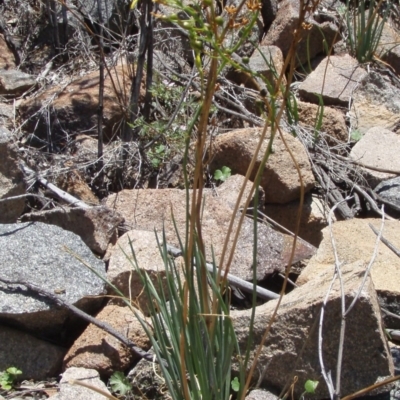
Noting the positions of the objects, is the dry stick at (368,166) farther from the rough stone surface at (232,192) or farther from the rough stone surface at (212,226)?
the rough stone surface at (212,226)

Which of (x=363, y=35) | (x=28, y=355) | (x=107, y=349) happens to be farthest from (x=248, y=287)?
(x=363, y=35)

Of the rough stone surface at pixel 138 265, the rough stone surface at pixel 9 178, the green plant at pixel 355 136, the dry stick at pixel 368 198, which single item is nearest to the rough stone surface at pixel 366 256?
the dry stick at pixel 368 198

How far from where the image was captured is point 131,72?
442 cm

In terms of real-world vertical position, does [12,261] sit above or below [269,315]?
below

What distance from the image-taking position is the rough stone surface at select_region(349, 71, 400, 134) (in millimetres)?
4941

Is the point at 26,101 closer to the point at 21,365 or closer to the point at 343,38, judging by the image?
the point at 21,365

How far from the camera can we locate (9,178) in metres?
A: 3.39

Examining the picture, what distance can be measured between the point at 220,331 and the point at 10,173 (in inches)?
63.9

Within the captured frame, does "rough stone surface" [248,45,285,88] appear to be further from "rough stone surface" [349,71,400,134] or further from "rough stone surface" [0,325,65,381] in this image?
"rough stone surface" [0,325,65,381]

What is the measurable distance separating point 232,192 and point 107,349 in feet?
3.90

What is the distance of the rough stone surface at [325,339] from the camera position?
94.4 inches

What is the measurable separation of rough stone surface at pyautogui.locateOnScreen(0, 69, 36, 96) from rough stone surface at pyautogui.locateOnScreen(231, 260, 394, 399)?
2477 mm

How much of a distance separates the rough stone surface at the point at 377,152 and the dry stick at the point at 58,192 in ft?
5.43

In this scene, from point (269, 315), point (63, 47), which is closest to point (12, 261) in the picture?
point (269, 315)
